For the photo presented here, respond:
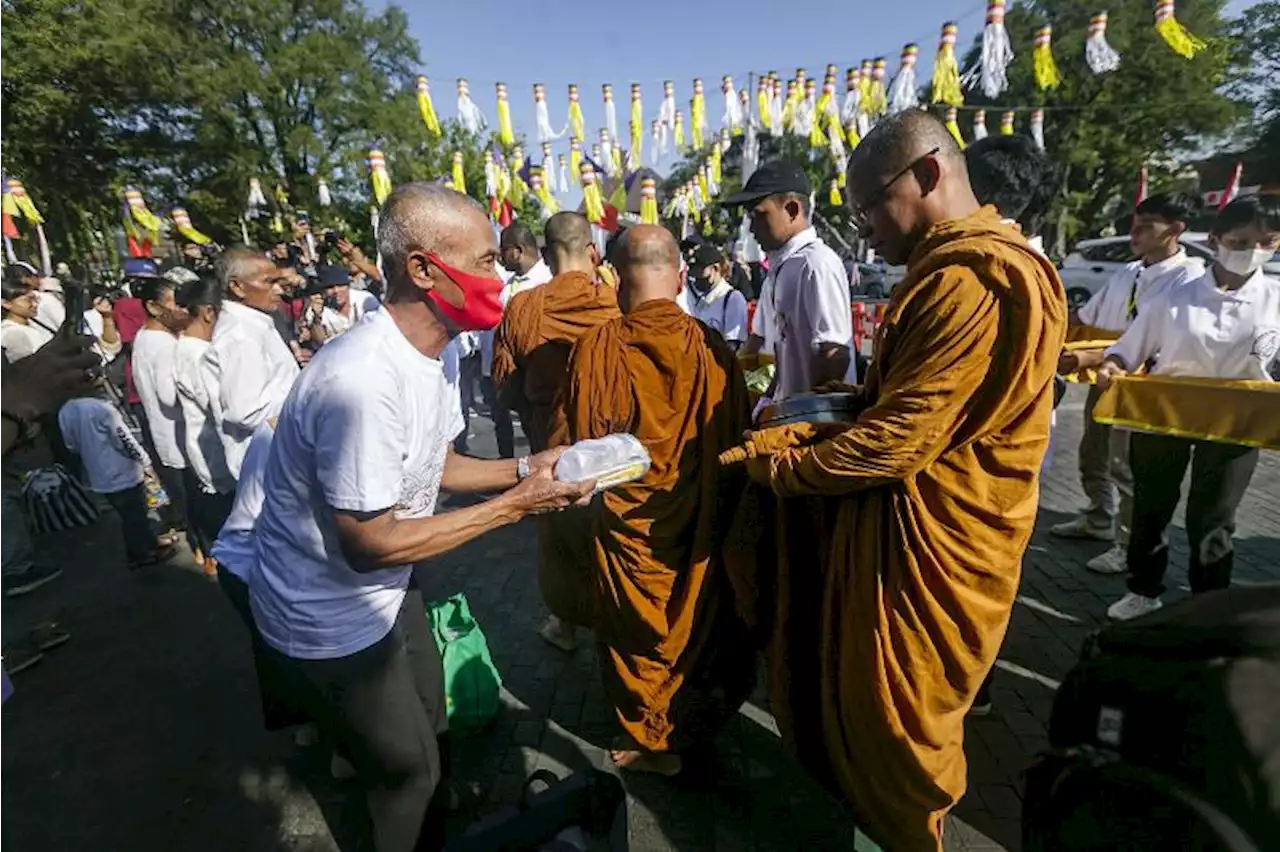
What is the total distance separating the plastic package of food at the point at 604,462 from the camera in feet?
6.28

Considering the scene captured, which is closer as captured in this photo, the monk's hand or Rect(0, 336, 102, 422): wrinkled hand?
Rect(0, 336, 102, 422): wrinkled hand

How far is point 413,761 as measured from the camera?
1820mm

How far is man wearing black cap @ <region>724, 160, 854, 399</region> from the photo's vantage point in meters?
2.90

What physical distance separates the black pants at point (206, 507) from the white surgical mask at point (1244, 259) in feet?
17.3

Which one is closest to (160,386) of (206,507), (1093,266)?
(206,507)

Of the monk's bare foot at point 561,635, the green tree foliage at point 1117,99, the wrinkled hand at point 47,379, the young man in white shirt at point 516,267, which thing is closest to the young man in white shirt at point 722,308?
the young man in white shirt at point 516,267

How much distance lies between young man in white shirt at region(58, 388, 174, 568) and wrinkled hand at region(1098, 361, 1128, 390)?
592 centimetres

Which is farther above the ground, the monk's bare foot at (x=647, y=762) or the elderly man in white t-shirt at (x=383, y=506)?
the elderly man in white t-shirt at (x=383, y=506)

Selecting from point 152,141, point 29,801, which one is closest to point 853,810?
point 29,801

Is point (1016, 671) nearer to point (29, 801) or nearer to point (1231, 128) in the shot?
point (29, 801)

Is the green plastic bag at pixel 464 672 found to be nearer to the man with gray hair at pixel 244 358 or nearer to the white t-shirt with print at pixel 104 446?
the man with gray hair at pixel 244 358

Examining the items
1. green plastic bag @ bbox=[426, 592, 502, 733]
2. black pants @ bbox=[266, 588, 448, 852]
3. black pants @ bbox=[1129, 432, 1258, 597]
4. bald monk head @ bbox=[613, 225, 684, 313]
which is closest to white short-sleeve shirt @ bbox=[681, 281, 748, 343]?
black pants @ bbox=[1129, 432, 1258, 597]

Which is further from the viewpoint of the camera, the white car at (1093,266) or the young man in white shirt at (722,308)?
the white car at (1093,266)

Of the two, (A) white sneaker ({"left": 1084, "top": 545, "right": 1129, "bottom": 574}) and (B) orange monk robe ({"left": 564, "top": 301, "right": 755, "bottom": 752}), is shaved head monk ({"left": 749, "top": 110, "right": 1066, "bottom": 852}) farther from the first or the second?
(A) white sneaker ({"left": 1084, "top": 545, "right": 1129, "bottom": 574})
